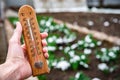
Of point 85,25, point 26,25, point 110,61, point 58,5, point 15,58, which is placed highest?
point 26,25

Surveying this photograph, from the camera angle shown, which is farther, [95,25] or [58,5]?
[58,5]

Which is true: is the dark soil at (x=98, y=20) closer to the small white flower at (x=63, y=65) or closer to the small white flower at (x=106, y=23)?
the small white flower at (x=106, y=23)

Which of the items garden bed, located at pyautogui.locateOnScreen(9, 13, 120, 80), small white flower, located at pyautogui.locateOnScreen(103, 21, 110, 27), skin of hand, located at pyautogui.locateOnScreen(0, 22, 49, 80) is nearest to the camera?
skin of hand, located at pyautogui.locateOnScreen(0, 22, 49, 80)

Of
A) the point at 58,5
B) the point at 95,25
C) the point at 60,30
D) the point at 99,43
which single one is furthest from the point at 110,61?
the point at 58,5

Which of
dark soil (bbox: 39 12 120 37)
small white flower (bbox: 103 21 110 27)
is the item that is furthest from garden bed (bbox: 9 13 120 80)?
small white flower (bbox: 103 21 110 27)

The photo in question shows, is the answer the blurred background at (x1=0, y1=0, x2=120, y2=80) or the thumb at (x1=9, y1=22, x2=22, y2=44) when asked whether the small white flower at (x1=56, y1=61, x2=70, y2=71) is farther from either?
the thumb at (x1=9, y1=22, x2=22, y2=44)

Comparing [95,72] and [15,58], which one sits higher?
[15,58]

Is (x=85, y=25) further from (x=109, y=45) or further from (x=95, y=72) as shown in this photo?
(x=95, y=72)
